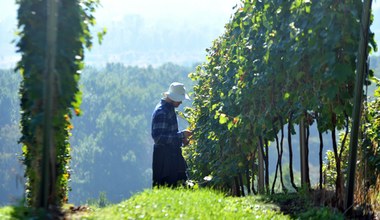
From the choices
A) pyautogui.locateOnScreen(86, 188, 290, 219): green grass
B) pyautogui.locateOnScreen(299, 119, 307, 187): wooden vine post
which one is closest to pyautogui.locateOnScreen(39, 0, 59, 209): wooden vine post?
pyautogui.locateOnScreen(86, 188, 290, 219): green grass

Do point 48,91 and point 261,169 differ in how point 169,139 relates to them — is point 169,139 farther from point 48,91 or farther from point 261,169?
point 48,91

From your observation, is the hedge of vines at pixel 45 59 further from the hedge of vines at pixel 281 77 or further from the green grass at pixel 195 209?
the hedge of vines at pixel 281 77

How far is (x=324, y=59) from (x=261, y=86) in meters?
2.42

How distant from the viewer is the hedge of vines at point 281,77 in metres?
6.95

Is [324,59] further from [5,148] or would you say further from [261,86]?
[5,148]

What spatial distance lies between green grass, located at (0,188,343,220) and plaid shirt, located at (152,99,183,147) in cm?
194

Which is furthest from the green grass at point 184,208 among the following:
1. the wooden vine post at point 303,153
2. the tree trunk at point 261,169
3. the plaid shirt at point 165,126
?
the tree trunk at point 261,169

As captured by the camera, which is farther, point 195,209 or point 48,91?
point 195,209

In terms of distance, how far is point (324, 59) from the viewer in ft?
22.9

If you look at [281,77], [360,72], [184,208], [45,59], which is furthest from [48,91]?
[281,77]

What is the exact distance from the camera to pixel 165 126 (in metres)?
9.87

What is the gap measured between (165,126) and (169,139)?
0.19 m

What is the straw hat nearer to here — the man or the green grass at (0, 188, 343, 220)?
the man

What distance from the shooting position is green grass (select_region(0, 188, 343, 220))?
18.3 ft
